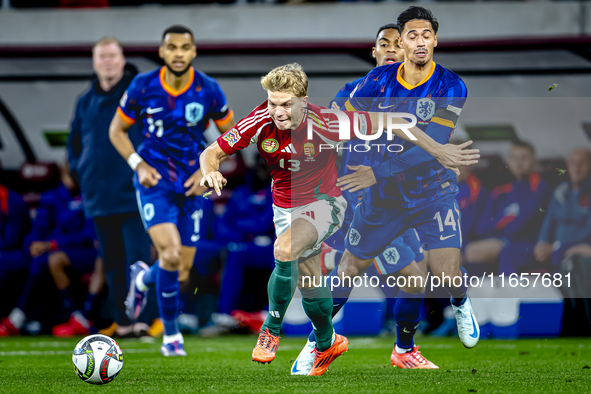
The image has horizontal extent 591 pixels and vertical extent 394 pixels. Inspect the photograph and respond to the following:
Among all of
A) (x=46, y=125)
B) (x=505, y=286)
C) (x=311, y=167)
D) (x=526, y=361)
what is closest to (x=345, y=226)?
(x=311, y=167)

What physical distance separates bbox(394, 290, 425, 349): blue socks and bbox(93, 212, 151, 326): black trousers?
3407 mm

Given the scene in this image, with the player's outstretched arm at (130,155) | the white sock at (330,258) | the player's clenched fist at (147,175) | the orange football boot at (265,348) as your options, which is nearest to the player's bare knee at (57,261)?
the player's outstretched arm at (130,155)

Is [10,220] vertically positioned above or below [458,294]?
below

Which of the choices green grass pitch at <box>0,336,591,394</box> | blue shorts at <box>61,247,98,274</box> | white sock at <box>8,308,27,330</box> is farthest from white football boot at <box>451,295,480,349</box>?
white sock at <box>8,308,27,330</box>

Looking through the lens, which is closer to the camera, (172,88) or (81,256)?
(172,88)

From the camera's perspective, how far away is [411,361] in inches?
207

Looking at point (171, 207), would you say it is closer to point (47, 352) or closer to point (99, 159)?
point (47, 352)

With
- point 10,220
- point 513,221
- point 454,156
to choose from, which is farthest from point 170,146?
point 513,221

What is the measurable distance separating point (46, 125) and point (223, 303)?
3.51 m

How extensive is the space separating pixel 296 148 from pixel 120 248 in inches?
146

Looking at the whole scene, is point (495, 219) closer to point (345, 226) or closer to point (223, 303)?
point (345, 226)

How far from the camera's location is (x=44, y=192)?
371 inches

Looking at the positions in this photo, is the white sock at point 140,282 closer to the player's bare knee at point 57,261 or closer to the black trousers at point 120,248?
the black trousers at point 120,248

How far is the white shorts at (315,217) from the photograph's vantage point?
Result: 4770 millimetres
